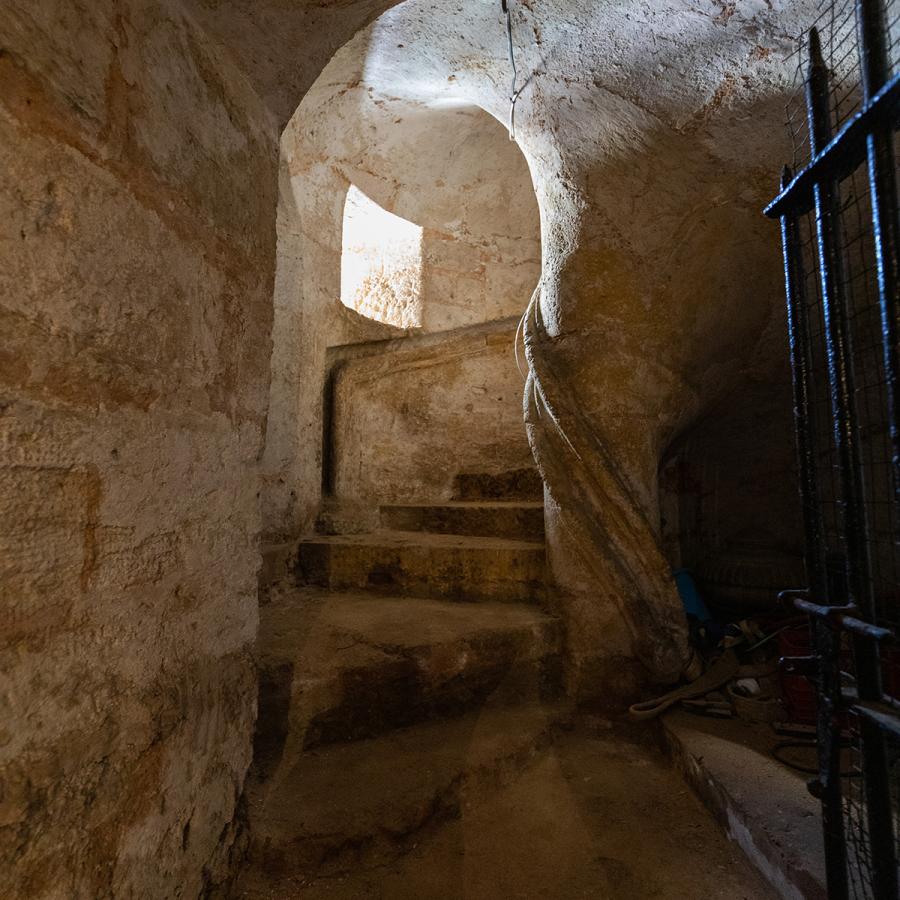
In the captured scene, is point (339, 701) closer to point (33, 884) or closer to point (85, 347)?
point (33, 884)

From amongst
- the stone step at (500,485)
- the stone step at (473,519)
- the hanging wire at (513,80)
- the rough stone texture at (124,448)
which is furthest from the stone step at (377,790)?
the hanging wire at (513,80)

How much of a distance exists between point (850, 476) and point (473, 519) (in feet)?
7.36

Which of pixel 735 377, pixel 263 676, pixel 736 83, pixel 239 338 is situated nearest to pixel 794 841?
pixel 263 676

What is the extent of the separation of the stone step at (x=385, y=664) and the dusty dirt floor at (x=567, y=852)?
340mm

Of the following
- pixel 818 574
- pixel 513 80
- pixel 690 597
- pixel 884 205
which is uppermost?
pixel 513 80

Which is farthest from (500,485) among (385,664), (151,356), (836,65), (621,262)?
(151,356)

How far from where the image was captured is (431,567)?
2666mm

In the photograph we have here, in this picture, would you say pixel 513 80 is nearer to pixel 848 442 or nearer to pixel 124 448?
pixel 848 442

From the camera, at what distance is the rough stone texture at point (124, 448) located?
74 cm

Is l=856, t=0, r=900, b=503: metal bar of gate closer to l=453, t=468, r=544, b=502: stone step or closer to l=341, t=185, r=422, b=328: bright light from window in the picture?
l=453, t=468, r=544, b=502: stone step

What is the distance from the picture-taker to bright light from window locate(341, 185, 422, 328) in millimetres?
5426

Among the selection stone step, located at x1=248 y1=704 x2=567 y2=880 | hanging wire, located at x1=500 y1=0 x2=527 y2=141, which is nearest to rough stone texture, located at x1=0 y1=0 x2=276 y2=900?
stone step, located at x1=248 y1=704 x2=567 y2=880

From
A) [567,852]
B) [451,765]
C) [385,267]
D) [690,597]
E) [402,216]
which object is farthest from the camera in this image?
[385,267]

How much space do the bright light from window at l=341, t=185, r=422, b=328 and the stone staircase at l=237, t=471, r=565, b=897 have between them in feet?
10.2
